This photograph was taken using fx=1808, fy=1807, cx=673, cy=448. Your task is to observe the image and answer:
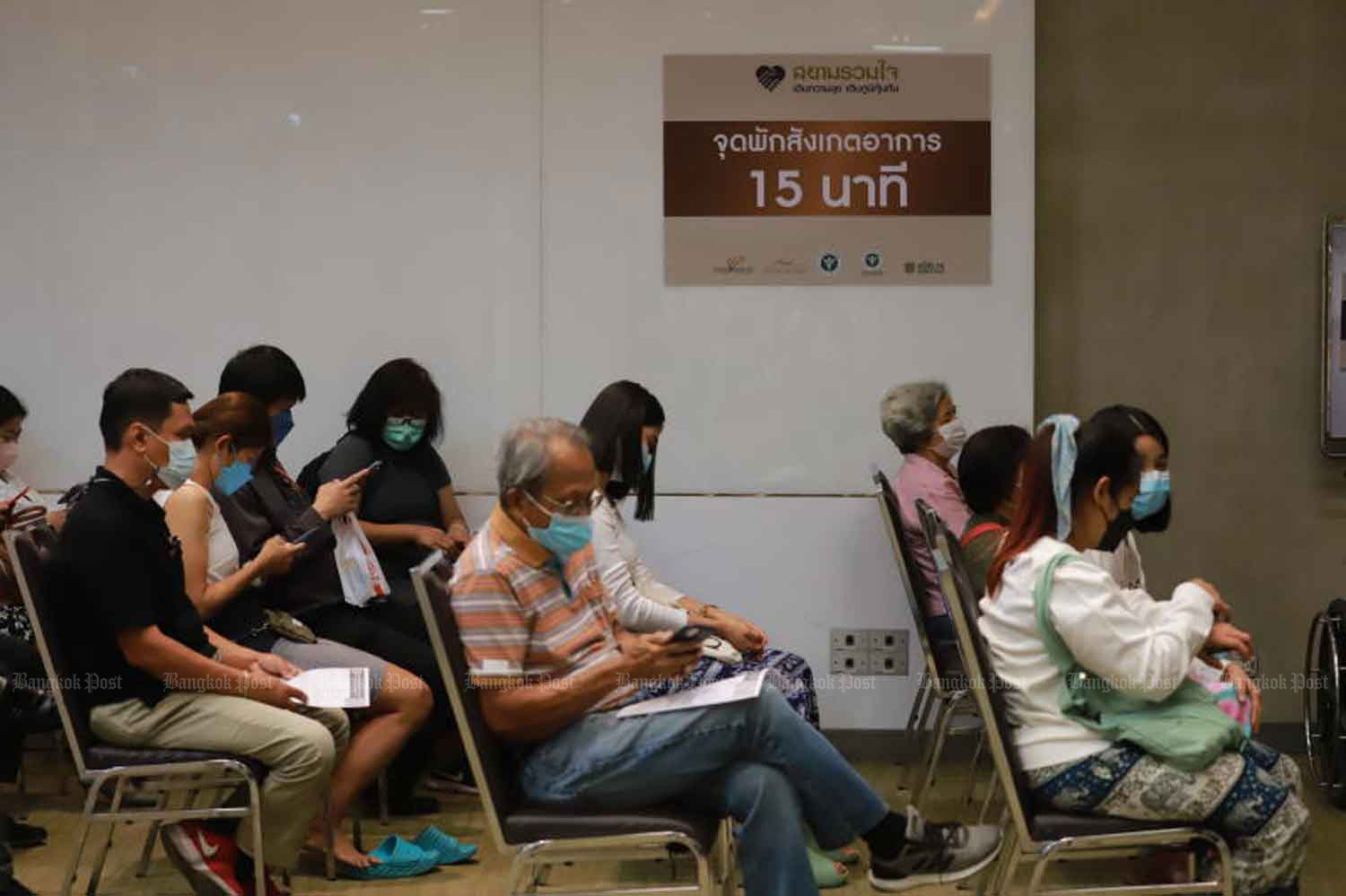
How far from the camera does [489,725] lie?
11.3ft

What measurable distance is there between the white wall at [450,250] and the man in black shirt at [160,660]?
205 centimetres

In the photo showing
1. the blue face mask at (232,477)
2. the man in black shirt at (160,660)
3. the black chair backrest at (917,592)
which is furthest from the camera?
the black chair backrest at (917,592)

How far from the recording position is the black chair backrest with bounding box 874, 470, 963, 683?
520 cm

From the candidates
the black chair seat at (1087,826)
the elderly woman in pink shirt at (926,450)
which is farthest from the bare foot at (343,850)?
the black chair seat at (1087,826)

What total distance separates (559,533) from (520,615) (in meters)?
0.18

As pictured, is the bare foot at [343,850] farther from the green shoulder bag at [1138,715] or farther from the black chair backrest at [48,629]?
the green shoulder bag at [1138,715]

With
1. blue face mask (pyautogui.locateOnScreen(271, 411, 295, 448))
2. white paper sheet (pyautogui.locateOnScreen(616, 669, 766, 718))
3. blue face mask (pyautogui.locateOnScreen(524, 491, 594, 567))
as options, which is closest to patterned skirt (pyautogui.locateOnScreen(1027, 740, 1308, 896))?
white paper sheet (pyautogui.locateOnScreen(616, 669, 766, 718))

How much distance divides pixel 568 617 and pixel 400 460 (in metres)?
2.46

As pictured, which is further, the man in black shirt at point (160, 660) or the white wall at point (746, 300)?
the white wall at point (746, 300)

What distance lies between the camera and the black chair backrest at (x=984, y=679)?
3.47 metres

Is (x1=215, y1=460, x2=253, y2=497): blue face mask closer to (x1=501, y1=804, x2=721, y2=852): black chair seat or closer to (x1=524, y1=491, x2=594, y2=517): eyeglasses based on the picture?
(x1=524, y1=491, x2=594, y2=517): eyeglasses

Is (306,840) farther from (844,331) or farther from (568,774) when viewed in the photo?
Answer: (844,331)

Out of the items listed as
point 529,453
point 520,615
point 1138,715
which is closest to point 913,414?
point 1138,715

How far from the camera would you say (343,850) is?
16.0 ft
